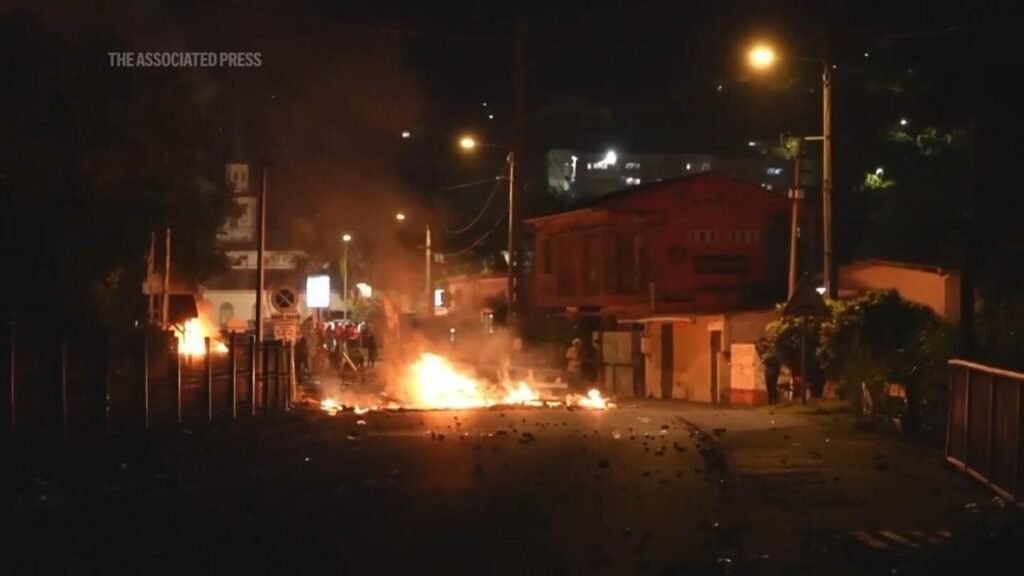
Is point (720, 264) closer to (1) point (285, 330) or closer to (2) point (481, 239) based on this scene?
(1) point (285, 330)

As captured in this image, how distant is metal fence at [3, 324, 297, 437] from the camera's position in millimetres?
22109

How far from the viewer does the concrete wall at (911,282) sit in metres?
31.5

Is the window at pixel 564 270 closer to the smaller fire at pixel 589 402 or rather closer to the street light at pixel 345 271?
the smaller fire at pixel 589 402

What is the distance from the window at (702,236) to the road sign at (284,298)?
786 inches

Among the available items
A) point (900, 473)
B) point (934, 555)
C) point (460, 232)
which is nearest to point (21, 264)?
point (900, 473)

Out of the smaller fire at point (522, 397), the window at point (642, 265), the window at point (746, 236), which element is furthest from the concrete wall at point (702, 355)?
the window at point (746, 236)

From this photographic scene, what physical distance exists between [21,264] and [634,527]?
15091 millimetres

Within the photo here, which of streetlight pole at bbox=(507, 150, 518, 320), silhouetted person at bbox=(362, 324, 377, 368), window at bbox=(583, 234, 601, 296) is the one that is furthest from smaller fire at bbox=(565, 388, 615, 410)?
silhouetted person at bbox=(362, 324, 377, 368)

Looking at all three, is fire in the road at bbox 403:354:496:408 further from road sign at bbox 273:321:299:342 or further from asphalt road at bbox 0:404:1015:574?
asphalt road at bbox 0:404:1015:574

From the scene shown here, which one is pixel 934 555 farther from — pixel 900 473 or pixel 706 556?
pixel 900 473

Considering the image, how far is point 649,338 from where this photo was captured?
46188 millimetres

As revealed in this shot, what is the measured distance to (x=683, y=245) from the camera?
51.2m

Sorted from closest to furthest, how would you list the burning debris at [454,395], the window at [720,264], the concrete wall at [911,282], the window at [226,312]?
1. the concrete wall at [911,282]
2. the burning debris at [454,395]
3. the window at [720,264]
4. the window at [226,312]

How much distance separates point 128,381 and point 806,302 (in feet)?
40.9
